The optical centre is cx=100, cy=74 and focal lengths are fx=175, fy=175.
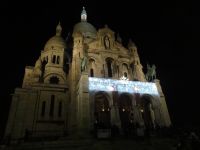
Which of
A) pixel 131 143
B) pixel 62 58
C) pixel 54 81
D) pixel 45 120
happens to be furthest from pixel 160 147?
pixel 62 58

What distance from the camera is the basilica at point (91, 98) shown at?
2467 cm

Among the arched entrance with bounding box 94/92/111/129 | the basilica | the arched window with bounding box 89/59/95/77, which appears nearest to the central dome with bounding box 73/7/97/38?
the basilica

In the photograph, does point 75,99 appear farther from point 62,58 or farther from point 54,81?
point 62,58

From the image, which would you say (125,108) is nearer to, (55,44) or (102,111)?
(102,111)

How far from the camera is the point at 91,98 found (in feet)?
79.9

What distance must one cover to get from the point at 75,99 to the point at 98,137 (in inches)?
434

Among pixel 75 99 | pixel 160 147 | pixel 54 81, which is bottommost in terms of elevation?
pixel 160 147

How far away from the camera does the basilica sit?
24672 mm

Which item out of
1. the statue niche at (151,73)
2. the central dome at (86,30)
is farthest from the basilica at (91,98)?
the central dome at (86,30)

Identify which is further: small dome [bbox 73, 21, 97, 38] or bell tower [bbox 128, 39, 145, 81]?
small dome [bbox 73, 21, 97, 38]

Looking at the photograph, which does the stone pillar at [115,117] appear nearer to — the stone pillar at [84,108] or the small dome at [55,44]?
the stone pillar at [84,108]

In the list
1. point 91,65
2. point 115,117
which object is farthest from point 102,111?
point 91,65

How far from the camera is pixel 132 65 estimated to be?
35.1 meters

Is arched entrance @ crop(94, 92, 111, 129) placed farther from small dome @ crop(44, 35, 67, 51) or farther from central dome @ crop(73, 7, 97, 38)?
central dome @ crop(73, 7, 97, 38)
